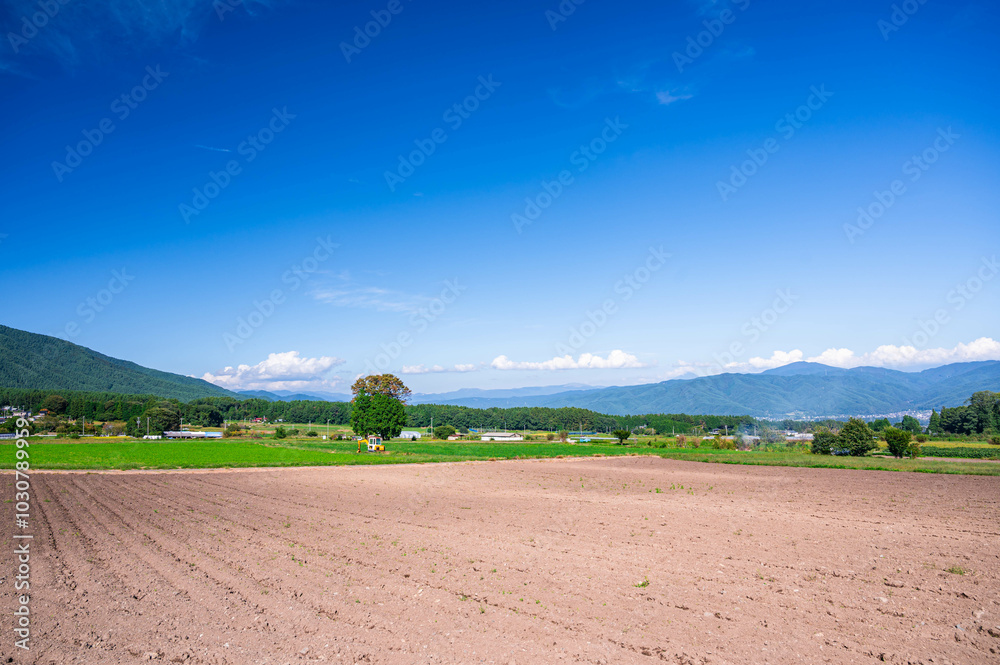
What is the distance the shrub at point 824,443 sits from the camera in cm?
5798

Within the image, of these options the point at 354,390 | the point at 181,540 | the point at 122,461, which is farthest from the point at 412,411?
the point at 181,540

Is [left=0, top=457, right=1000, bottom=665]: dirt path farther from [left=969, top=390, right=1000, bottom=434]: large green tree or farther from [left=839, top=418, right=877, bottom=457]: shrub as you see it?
[left=969, top=390, right=1000, bottom=434]: large green tree

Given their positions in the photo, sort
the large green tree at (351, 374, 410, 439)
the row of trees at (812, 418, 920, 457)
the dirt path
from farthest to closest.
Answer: the large green tree at (351, 374, 410, 439) < the row of trees at (812, 418, 920, 457) < the dirt path

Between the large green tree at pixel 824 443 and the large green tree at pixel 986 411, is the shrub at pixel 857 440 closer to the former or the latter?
the large green tree at pixel 824 443

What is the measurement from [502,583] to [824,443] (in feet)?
199

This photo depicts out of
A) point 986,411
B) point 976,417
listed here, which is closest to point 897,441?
point 986,411

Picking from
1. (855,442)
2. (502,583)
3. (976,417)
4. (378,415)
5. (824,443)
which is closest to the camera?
(502,583)

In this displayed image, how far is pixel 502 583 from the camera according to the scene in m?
10.2

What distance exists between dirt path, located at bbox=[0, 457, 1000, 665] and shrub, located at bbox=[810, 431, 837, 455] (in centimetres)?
4159

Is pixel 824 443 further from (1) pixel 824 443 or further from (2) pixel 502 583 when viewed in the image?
(2) pixel 502 583

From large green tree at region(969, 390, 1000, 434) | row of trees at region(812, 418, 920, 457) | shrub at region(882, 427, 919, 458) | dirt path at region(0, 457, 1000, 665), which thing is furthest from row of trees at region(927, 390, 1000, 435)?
dirt path at region(0, 457, 1000, 665)

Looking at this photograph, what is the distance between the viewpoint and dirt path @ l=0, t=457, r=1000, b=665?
7312mm

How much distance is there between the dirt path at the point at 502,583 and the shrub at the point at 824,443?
4159 centimetres

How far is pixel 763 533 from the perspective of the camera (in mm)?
15734
